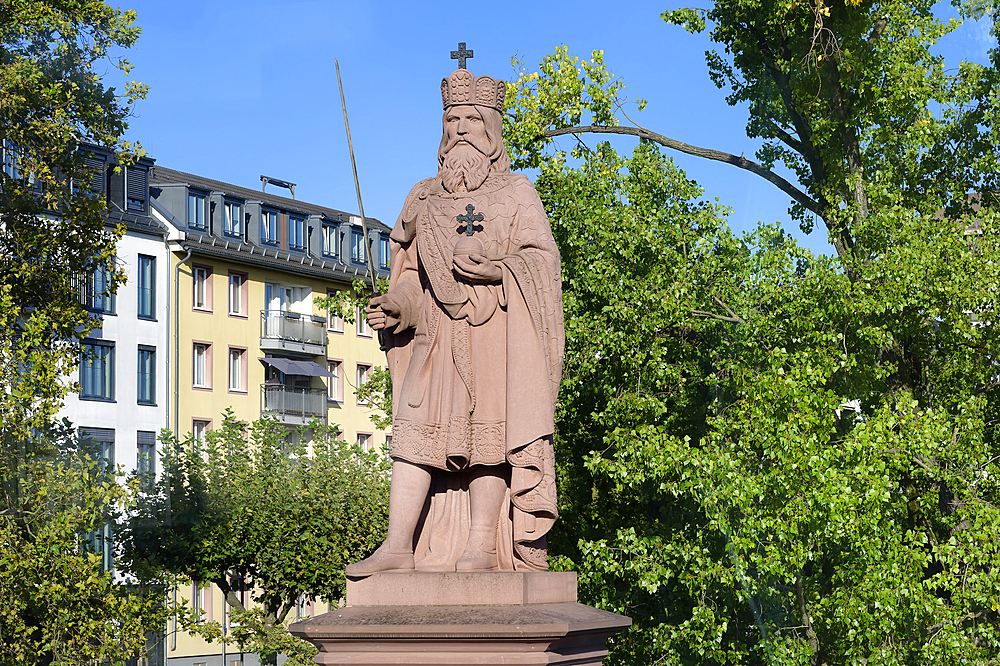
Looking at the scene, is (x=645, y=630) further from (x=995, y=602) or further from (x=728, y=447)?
(x=995, y=602)

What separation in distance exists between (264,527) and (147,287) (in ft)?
47.3

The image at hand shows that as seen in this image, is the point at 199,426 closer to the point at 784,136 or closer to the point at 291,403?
the point at 291,403

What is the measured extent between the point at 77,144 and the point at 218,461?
13243mm

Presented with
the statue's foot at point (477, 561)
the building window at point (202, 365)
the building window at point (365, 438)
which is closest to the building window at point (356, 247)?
the building window at point (365, 438)

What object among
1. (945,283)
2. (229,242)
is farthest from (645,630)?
(229,242)

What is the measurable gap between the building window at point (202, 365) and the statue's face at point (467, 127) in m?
35.9

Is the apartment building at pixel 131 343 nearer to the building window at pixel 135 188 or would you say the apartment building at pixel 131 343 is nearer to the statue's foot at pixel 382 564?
the building window at pixel 135 188

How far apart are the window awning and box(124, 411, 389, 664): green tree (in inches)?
579

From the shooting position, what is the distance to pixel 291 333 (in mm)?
47188

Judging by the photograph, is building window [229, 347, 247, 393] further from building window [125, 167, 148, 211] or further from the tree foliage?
the tree foliage

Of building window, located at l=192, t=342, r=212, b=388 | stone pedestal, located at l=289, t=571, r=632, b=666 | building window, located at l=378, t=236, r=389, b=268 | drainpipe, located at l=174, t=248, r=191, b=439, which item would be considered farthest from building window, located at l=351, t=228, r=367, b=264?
stone pedestal, located at l=289, t=571, r=632, b=666

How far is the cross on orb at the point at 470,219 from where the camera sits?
26.2 ft

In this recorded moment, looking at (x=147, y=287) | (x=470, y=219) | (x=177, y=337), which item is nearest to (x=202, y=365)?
(x=177, y=337)

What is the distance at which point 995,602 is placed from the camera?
48.4ft
